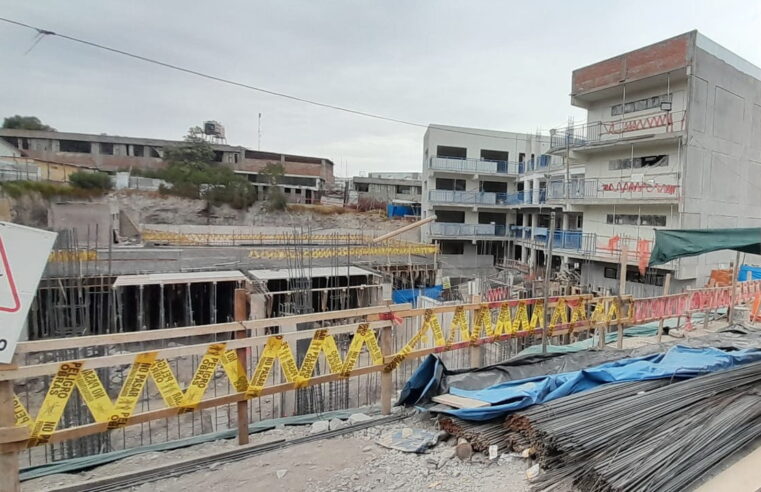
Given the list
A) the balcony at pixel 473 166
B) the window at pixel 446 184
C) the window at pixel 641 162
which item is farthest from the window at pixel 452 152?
the window at pixel 641 162

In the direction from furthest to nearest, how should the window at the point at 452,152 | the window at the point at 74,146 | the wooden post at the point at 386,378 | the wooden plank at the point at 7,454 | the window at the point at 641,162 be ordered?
the window at the point at 74,146
the window at the point at 452,152
the window at the point at 641,162
the wooden post at the point at 386,378
the wooden plank at the point at 7,454

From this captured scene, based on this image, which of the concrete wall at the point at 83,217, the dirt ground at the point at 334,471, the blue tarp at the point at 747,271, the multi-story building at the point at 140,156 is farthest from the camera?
the multi-story building at the point at 140,156

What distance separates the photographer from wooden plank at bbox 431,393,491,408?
12.7 feet

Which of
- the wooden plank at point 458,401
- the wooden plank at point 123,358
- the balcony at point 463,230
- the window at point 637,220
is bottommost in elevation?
the wooden plank at point 458,401

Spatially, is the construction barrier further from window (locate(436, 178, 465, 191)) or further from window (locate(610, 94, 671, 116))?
window (locate(436, 178, 465, 191))

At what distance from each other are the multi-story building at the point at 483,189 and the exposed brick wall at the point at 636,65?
23.7 feet

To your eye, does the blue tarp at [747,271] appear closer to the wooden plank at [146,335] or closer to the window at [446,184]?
the window at [446,184]

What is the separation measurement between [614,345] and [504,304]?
12.2ft

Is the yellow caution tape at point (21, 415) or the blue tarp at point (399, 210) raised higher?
the blue tarp at point (399, 210)

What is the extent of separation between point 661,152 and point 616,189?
2.27 metres

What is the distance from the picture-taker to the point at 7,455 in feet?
8.89

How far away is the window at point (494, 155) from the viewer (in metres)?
30.8

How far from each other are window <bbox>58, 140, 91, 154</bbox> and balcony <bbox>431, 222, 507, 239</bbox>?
110 ft

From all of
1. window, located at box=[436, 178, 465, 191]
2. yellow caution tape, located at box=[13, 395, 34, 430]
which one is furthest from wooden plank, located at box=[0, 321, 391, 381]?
window, located at box=[436, 178, 465, 191]
